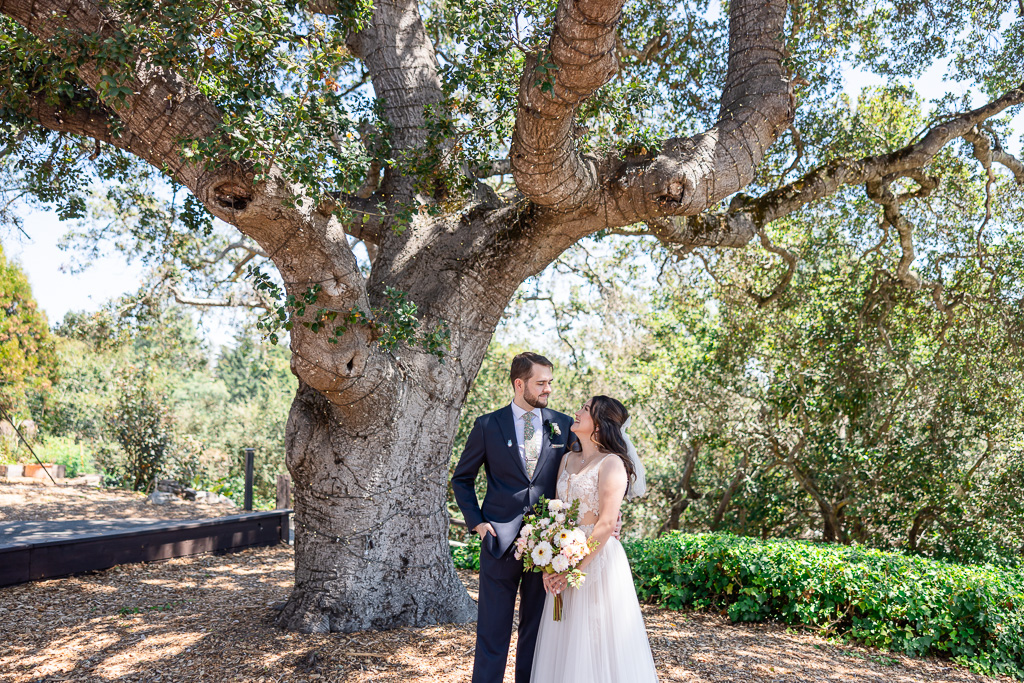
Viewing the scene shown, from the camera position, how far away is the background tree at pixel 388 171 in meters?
3.86

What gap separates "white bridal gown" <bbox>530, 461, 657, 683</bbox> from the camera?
11.2ft

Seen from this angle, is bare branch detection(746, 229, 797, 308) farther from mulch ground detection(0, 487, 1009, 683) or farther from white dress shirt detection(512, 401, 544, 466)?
white dress shirt detection(512, 401, 544, 466)

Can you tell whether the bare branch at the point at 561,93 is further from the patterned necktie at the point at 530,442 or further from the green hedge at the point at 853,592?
the green hedge at the point at 853,592

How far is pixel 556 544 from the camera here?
132 inches

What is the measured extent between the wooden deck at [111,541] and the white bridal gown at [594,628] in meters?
5.79

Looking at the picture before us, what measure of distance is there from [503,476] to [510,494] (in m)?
0.11

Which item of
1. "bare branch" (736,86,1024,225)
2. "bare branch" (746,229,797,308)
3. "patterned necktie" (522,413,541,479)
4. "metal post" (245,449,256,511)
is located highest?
"bare branch" (736,86,1024,225)

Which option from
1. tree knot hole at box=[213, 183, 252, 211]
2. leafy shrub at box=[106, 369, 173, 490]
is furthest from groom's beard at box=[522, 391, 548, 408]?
leafy shrub at box=[106, 369, 173, 490]

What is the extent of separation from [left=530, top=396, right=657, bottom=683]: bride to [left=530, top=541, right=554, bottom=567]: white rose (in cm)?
16

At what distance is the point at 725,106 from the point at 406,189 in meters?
2.93

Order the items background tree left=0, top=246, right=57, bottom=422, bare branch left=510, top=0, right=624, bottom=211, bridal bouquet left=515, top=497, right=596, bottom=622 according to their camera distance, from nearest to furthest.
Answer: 1. bare branch left=510, top=0, right=624, bottom=211
2. bridal bouquet left=515, top=497, right=596, bottom=622
3. background tree left=0, top=246, right=57, bottom=422

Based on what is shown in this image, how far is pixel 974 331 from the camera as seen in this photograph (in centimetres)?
888

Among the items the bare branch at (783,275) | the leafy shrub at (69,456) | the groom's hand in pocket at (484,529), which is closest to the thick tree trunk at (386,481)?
the groom's hand in pocket at (484,529)

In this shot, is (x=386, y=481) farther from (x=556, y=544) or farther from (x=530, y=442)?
(x=556, y=544)
